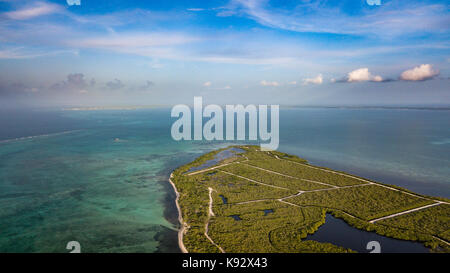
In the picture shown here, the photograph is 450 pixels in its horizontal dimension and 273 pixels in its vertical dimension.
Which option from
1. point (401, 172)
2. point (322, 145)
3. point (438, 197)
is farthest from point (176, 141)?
point (438, 197)

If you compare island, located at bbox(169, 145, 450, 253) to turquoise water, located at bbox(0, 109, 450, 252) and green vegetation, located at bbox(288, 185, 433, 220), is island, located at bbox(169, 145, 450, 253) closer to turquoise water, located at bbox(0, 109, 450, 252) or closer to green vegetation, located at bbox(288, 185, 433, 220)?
green vegetation, located at bbox(288, 185, 433, 220)

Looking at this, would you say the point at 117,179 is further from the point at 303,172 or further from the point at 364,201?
the point at 364,201

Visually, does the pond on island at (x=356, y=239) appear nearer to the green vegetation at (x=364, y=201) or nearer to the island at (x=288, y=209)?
the island at (x=288, y=209)

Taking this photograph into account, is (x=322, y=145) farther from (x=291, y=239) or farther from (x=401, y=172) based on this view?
(x=291, y=239)

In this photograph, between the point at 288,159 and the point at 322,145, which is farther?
the point at 322,145

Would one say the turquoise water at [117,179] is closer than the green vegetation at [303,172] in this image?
Yes

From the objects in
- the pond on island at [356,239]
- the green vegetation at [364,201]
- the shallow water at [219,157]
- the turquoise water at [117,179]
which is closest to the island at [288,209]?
the green vegetation at [364,201]
